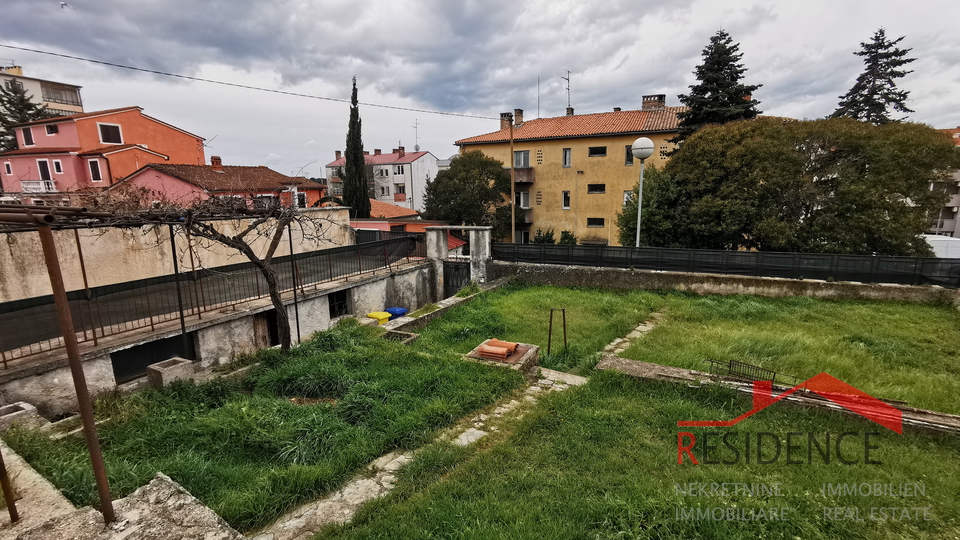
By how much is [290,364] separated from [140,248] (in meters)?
8.37

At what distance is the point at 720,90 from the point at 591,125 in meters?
8.70

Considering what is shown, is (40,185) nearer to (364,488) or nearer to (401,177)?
(401,177)

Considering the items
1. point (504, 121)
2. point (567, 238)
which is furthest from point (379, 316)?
point (504, 121)

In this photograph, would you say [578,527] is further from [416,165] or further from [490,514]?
[416,165]

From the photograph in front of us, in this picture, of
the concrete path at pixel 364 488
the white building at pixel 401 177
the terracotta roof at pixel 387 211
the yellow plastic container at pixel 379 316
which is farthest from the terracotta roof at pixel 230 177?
the white building at pixel 401 177

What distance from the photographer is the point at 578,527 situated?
10.9ft

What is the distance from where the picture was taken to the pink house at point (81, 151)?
20.9 meters

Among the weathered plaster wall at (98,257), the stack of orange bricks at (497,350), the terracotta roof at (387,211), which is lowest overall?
the stack of orange bricks at (497,350)

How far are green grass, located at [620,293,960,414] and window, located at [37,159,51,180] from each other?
31.3m

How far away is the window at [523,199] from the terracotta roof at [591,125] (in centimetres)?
Result: 375

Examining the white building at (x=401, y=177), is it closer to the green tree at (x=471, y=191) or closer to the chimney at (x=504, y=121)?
the chimney at (x=504, y=121)

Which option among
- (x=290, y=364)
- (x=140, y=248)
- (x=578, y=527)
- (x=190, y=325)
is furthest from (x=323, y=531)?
(x=140, y=248)

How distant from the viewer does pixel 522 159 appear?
2889 centimetres

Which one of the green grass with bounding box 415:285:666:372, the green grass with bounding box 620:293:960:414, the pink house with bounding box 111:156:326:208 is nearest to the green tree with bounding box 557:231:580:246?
the green grass with bounding box 415:285:666:372
